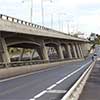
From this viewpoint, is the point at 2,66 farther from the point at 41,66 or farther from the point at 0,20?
the point at 41,66

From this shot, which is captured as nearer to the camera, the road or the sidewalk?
the sidewalk

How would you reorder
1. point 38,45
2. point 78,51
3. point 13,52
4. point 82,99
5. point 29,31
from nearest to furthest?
point 82,99 → point 29,31 → point 38,45 → point 78,51 → point 13,52

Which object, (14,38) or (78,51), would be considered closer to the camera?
(14,38)

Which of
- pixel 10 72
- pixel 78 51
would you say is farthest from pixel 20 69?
pixel 78 51

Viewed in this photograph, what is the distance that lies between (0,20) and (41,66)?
17.5 meters

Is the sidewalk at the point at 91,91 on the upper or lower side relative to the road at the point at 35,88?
lower

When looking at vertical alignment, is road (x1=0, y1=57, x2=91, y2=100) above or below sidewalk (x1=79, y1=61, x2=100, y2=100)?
above

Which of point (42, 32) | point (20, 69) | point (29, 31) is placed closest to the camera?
point (20, 69)

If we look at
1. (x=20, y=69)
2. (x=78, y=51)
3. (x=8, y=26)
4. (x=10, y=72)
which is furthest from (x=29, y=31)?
(x=78, y=51)

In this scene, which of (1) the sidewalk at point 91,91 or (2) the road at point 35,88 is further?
(2) the road at point 35,88

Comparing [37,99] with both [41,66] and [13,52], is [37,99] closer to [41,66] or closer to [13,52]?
[41,66]

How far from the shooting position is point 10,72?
43406 millimetres

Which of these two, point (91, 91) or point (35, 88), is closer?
point (91, 91)

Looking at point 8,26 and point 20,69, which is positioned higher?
point 8,26
